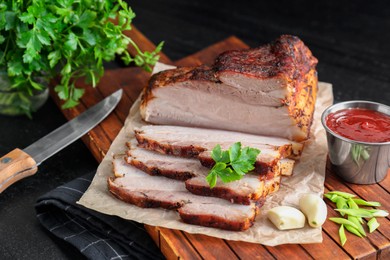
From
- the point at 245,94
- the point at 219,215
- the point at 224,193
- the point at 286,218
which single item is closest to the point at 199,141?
the point at 245,94

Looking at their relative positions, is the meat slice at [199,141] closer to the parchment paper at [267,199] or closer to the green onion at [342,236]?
the parchment paper at [267,199]

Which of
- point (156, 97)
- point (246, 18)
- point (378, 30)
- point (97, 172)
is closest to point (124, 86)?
point (156, 97)

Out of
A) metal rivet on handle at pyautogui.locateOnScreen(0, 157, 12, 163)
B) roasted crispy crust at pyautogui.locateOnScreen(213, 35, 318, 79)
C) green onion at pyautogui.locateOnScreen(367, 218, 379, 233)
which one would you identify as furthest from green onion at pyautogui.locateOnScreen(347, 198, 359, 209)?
metal rivet on handle at pyautogui.locateOnScreen(0, 157, 12, 163)

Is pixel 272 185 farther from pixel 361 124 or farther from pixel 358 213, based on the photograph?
pixel 361 124

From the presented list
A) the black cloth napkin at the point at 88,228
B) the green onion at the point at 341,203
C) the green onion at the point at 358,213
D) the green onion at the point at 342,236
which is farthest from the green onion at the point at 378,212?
the black cloth napkin at the point at 88,228

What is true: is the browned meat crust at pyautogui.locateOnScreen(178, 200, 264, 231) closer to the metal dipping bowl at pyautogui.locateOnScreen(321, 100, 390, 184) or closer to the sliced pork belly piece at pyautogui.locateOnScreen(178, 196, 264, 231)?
the sliced pork belly piece at pyautogui.locateOnScreen(178, 196, 264, 231)
